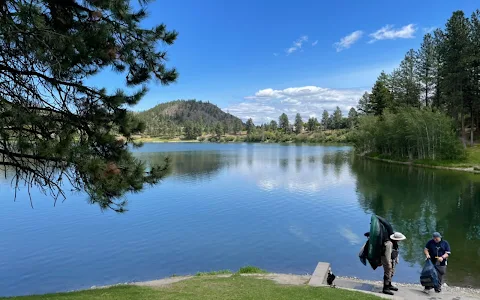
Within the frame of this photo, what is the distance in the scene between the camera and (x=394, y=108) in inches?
3219

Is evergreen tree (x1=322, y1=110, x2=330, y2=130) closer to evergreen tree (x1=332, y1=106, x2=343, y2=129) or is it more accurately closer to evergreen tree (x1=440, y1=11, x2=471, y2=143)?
evergreen tree (x1=332, y1=106, x2=343, y2=129)

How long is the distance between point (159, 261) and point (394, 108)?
7743 cm

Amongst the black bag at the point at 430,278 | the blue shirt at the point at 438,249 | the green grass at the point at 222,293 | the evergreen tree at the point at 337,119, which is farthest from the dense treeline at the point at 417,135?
the evergreen tree at the point at 337,119

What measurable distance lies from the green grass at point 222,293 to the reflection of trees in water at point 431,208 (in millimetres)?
8614

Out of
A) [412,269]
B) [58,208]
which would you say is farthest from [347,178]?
[58,208]

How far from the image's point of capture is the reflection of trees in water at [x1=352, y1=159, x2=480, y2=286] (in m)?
18.0

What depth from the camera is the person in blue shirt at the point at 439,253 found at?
11.1 m

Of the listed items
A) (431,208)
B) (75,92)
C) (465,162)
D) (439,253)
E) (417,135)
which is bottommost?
(431,208)

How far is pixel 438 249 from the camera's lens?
11266 millimetres

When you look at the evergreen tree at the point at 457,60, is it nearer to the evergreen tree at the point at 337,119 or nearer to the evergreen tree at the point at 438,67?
the evergreen tree at the point at 438,67

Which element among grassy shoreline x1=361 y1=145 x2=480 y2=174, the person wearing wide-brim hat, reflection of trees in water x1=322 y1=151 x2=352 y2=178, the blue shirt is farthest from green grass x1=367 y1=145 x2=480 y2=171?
the person wearing wide-brim hat

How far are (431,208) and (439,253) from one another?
2092 cm

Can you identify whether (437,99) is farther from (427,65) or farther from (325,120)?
(325,120)

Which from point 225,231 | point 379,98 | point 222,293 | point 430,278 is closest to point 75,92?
point 222,293
